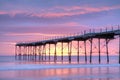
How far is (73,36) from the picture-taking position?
50.0m

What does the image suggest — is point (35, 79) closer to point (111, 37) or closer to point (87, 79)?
point (87, 79)

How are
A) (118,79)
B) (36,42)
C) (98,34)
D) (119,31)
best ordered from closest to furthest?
(118,79) → (119,31) → (98,34) → (36,42)

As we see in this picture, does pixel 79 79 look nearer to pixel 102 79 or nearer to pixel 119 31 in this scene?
pixel 102 79

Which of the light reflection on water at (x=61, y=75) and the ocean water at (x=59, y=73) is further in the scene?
the ocean water at (x=59, y=73)

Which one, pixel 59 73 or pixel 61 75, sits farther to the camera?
pixel 59 73

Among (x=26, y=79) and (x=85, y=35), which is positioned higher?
(x=85, y=35)

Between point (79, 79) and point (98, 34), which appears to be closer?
point (79, 79)

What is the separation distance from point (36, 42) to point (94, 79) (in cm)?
4526

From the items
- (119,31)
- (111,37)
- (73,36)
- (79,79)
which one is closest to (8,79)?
(79,79)

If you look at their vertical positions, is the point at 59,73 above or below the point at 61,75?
below

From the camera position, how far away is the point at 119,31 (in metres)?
39.4

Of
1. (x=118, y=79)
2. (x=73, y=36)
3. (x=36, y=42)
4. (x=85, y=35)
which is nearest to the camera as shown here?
(x=118, y=79)

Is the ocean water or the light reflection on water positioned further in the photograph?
Result: the ocean water

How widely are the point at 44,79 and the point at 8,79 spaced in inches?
96.5
